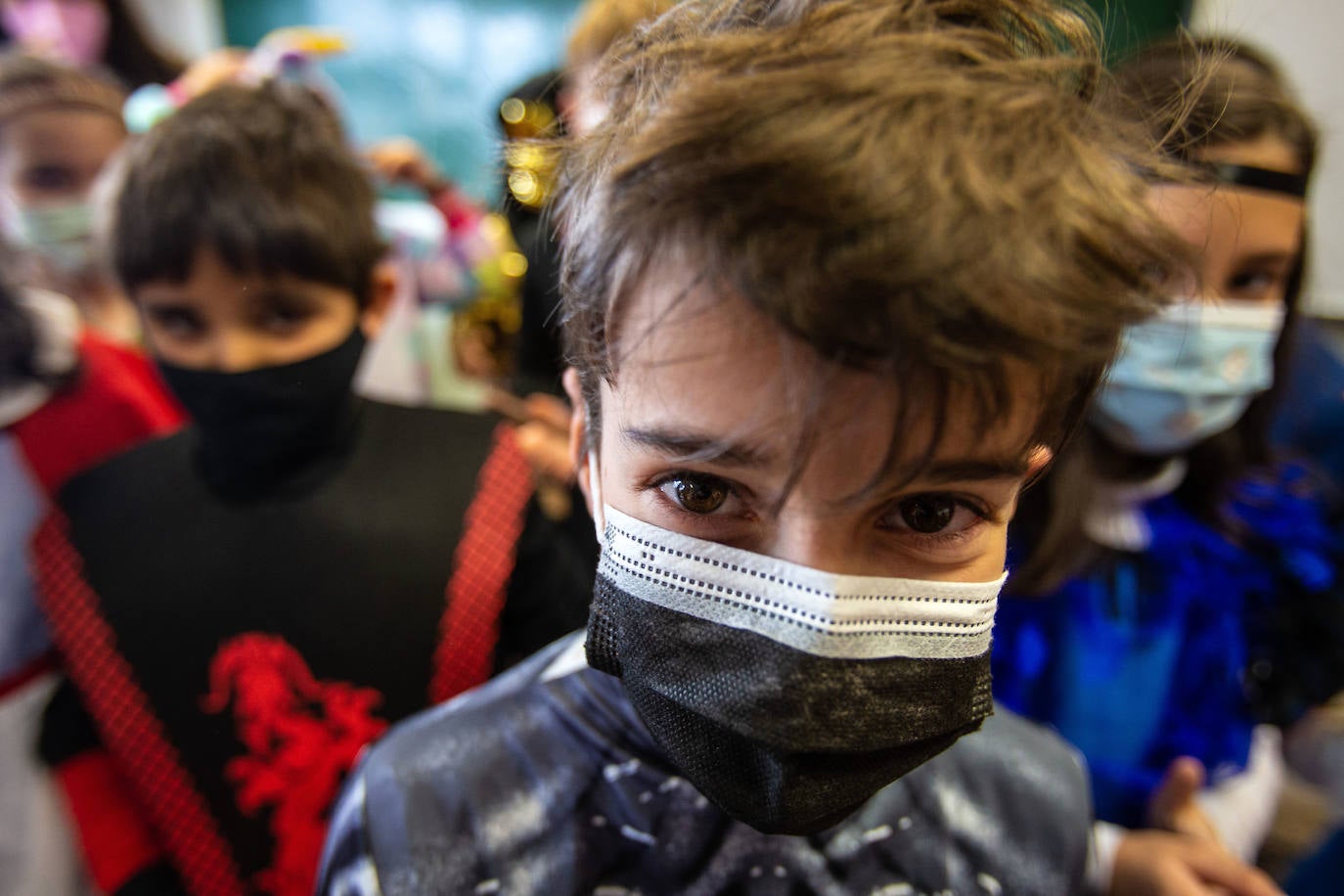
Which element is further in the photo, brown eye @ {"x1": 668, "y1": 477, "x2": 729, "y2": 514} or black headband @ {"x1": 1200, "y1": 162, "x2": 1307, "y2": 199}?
black headband @ {"x1": 1200, "y1": 162, "x2": 1307, "y2": 199}

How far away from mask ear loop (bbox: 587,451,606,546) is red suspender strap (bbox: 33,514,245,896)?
0.77 m

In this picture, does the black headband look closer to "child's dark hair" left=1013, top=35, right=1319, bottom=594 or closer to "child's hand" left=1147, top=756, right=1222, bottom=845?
"child's dark hair" left=1013, top=35, right=1319, bottom=594

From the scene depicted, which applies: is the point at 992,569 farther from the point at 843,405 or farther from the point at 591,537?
the point at 591,537

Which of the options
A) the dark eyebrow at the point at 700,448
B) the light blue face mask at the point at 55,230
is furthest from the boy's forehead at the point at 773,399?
the light blue face mask at the point at 55,230

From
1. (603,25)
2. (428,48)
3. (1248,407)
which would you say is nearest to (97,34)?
(428,48)

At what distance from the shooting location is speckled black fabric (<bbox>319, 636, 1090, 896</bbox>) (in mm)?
698

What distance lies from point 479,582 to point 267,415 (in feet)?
1.19

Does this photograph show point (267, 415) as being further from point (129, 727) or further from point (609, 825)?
point (609, 825)

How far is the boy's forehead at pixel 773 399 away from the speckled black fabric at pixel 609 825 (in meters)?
0.35

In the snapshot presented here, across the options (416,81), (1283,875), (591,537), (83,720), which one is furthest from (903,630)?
(416,81)

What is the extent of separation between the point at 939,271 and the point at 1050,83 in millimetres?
205

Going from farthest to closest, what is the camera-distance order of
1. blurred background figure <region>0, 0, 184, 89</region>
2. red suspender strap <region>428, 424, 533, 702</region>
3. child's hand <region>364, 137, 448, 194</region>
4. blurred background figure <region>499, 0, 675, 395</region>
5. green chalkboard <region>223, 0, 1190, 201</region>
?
green chalkboard <region>223, 0, 1190, 201</region> < blurred background figure <region>0, 0, 184, 89</region> < child's hand <region>364, 137, 448, 194</region> < blurred background figure <region>499, 0, 675, 395</region> < red suspender strap <region>428, 424, 533, 702</region>

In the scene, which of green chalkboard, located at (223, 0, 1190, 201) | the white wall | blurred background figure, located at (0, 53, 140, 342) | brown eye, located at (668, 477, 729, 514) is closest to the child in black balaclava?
brown eye, located at (668, 477, 729, 514)

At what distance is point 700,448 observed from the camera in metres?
0.50
